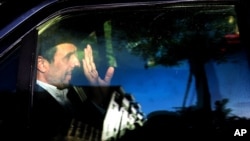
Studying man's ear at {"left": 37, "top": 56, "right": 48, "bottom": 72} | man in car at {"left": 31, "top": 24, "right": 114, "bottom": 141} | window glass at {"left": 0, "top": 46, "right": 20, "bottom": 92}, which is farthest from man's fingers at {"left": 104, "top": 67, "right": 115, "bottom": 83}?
window glass at {"left": 0, "top": 46, "right": 20, "bottom": 92}

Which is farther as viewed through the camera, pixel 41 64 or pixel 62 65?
pixel 62 65

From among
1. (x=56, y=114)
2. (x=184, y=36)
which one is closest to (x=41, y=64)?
(x=56, y=114)

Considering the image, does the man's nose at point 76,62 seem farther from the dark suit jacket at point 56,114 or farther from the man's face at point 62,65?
the dark suit jacket at point 56,114

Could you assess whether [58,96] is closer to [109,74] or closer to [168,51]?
[109,74]

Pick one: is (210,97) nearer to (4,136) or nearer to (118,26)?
(118,26)

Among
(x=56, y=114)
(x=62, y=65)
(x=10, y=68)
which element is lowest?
(x=56, y=114)

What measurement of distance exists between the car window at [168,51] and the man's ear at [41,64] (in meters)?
0.08

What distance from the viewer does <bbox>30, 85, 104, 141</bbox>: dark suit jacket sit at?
2189 mm

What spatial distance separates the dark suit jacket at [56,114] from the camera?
86.2 inches

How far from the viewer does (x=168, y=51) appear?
2262mm

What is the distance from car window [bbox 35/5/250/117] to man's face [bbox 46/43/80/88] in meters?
0.04

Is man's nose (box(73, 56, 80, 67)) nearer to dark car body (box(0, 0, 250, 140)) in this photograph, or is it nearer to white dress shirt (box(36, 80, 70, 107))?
dark car body (box(0, 0, 250, 140))

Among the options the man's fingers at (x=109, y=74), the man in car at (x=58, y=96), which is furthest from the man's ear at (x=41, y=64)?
the man's fingers at (x=109, y=74)

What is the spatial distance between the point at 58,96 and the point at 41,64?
0.17 meters
